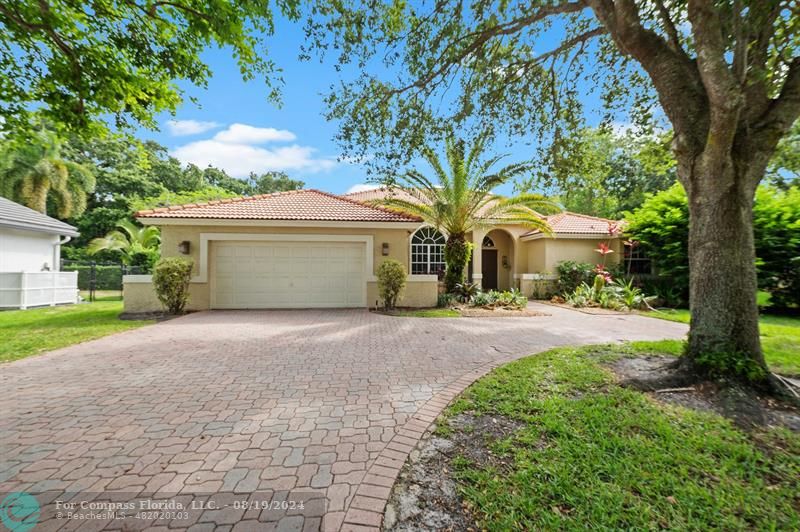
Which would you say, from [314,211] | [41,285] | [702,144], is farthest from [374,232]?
[41,285]

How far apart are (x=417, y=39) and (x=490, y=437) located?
781 centimetres

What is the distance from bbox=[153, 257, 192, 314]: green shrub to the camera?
31.4 feet

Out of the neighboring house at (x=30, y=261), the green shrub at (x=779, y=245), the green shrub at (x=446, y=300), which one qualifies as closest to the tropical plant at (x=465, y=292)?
the green shrub at (x=446, y=300)

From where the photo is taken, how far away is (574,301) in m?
12.5

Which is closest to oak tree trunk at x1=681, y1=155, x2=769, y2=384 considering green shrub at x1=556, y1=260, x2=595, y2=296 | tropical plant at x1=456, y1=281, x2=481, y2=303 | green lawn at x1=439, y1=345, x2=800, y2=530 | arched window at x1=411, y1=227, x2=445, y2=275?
green lawn at x1=439, y1=345, x2=800, y2=530

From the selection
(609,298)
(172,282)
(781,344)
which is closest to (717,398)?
(781,344)

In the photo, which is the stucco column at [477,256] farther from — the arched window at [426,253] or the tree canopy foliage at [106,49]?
the tree canopy foliage at [106,49]

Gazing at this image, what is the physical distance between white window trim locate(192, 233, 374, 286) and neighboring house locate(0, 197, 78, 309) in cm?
742

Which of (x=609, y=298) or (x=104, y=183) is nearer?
(x=609, y=298)

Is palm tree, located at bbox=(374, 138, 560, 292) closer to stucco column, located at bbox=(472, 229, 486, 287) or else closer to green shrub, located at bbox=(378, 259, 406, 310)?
green shrub, located at bbox=(378, 259, 406, 310)

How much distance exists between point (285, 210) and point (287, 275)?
2417mm

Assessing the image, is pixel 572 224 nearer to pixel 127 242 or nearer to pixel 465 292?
pixel 465 292

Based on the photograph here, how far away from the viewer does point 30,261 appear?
13453 millimetres

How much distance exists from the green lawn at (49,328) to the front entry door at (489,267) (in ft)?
50.8
